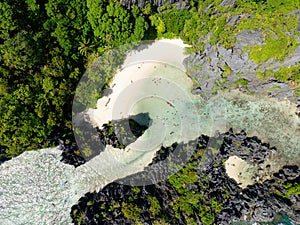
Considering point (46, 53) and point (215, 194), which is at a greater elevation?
point (46, 53)

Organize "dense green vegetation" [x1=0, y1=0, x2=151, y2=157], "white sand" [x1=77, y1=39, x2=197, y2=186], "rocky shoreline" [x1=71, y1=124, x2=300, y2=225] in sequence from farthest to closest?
"white sand" [x1=77, y1=39, x2=197, y2=186] < "rocky shoreline" [x1=71, y1=124, x2=300, y2=225] < "dense green vegetation" [x1=0, y1=0, x2=151, y2=157]

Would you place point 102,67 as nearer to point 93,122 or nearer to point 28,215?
point 93,122

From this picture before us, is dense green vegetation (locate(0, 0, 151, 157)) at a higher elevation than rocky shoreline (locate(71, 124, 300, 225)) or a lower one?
higher

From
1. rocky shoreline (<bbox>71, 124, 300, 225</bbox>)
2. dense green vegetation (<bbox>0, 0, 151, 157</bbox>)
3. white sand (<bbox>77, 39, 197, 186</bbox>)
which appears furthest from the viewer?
white sand (<bbox>77, 39, 197, 186</bbox>)

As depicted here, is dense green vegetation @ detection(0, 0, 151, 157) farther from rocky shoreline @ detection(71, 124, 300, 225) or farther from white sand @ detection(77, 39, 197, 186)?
rocky shoreline @ detection(71, 124, 300, 225)

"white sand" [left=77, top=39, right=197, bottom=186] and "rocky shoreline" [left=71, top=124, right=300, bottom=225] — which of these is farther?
"white sand" [left=77, top=39, right=197, bottom=186]

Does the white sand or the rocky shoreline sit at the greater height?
the white sand

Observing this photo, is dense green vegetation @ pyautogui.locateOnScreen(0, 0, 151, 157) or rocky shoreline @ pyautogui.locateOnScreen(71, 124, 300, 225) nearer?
dense green vegetation @ pyautogui.locateOnScreen(0, 0, 151, 157)

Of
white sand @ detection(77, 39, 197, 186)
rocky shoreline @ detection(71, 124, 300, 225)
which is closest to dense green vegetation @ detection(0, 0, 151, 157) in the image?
white sand @ detection(77, 39, 197, 186)

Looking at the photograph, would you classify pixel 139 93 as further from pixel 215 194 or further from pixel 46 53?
pixel 215 194

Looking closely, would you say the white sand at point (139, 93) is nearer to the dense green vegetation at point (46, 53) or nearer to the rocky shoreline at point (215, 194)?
the rocky shoreline at point (215, 194)

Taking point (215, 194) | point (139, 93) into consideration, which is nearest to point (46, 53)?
point (139, 93)
